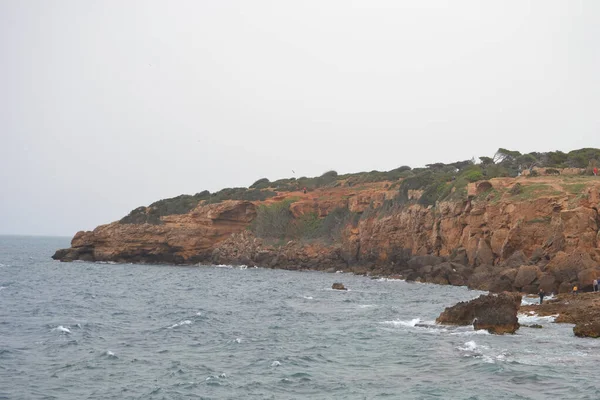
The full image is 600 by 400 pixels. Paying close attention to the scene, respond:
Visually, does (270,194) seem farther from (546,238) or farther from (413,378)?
(413,378)

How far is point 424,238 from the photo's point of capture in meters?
67.6

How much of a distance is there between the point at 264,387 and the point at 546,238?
37308 millimetres

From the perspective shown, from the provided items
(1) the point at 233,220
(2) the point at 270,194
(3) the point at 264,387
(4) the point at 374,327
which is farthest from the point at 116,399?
(2) the point at 270,194

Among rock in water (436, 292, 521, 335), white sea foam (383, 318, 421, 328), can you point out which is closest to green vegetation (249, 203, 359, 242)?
white sea foam (383, 318, 421, 328)

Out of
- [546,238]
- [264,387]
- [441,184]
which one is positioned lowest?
[264,387]

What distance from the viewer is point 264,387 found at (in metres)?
20.0

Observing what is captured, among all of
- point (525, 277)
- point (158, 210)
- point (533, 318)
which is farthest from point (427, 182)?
point (533, 318)

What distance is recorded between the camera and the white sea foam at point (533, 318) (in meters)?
31.3

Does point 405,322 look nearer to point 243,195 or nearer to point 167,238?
point 167,238

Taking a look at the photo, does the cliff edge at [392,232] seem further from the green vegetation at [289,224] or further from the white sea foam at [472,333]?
the white sea foam at [472,333]

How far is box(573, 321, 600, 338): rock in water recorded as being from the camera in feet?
87.8

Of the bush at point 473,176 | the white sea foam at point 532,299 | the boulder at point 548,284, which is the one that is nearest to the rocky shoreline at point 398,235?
the boulder at point 548,284

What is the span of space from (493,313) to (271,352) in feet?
33.6

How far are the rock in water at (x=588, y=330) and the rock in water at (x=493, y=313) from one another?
8.11 feet
